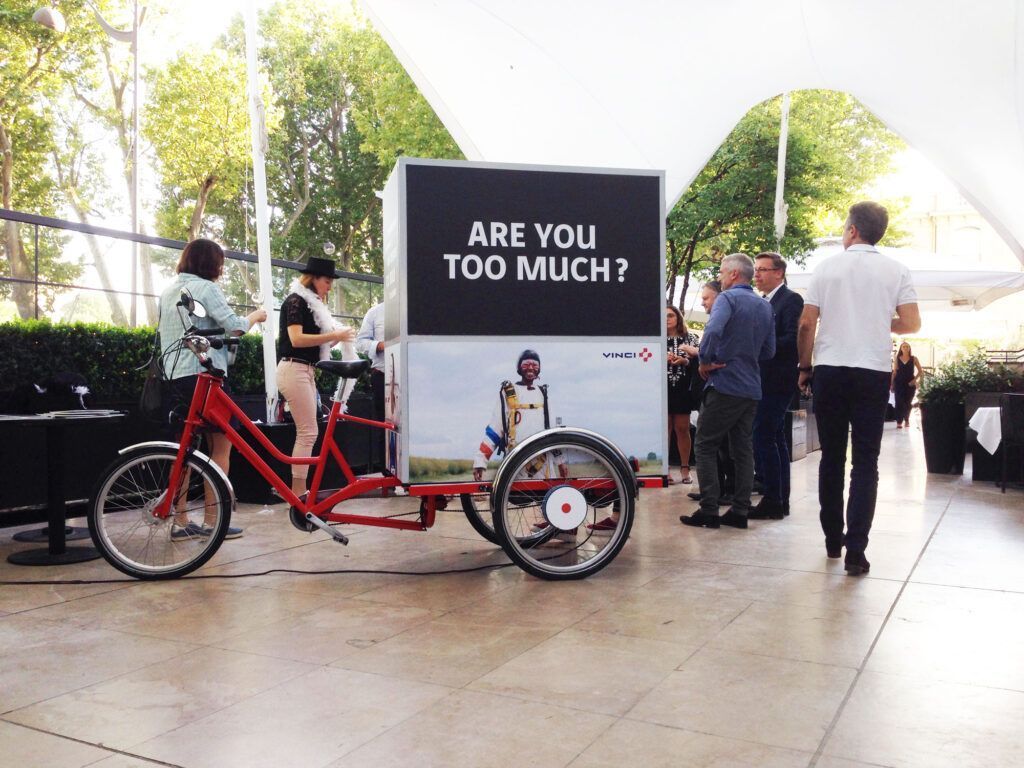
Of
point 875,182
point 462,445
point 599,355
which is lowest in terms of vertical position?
point 462,445

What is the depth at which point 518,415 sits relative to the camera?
5.01 metres

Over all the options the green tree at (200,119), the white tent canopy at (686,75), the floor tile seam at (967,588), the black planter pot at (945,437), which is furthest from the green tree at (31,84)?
the floor tile seam at (967,588)

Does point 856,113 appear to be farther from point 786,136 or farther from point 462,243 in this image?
point 462,243

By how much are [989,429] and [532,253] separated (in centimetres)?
602

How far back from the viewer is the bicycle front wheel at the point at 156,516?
4902mm

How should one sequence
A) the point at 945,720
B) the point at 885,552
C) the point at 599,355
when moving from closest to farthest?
1. the point at 945,720
2. the point at 599,355
3. the point at 885,552

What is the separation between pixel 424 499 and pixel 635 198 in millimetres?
2011

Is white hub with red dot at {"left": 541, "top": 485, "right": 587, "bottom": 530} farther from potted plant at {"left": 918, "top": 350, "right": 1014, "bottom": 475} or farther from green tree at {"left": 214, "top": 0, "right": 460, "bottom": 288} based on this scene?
green tree at {"left": 214, "top": 0, "right": 460, "bottom": 288}

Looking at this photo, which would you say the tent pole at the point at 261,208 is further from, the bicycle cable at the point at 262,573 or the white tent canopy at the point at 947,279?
the white tent canopy at the point at 947,279

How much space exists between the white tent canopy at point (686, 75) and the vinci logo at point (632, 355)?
30.5 feet

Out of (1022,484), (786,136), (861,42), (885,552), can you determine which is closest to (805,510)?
(885,552)

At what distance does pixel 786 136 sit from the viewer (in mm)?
16281

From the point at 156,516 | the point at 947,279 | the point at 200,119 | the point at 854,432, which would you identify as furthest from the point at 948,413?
the point at 200,119

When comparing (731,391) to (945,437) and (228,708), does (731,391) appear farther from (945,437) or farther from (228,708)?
(945,437)
